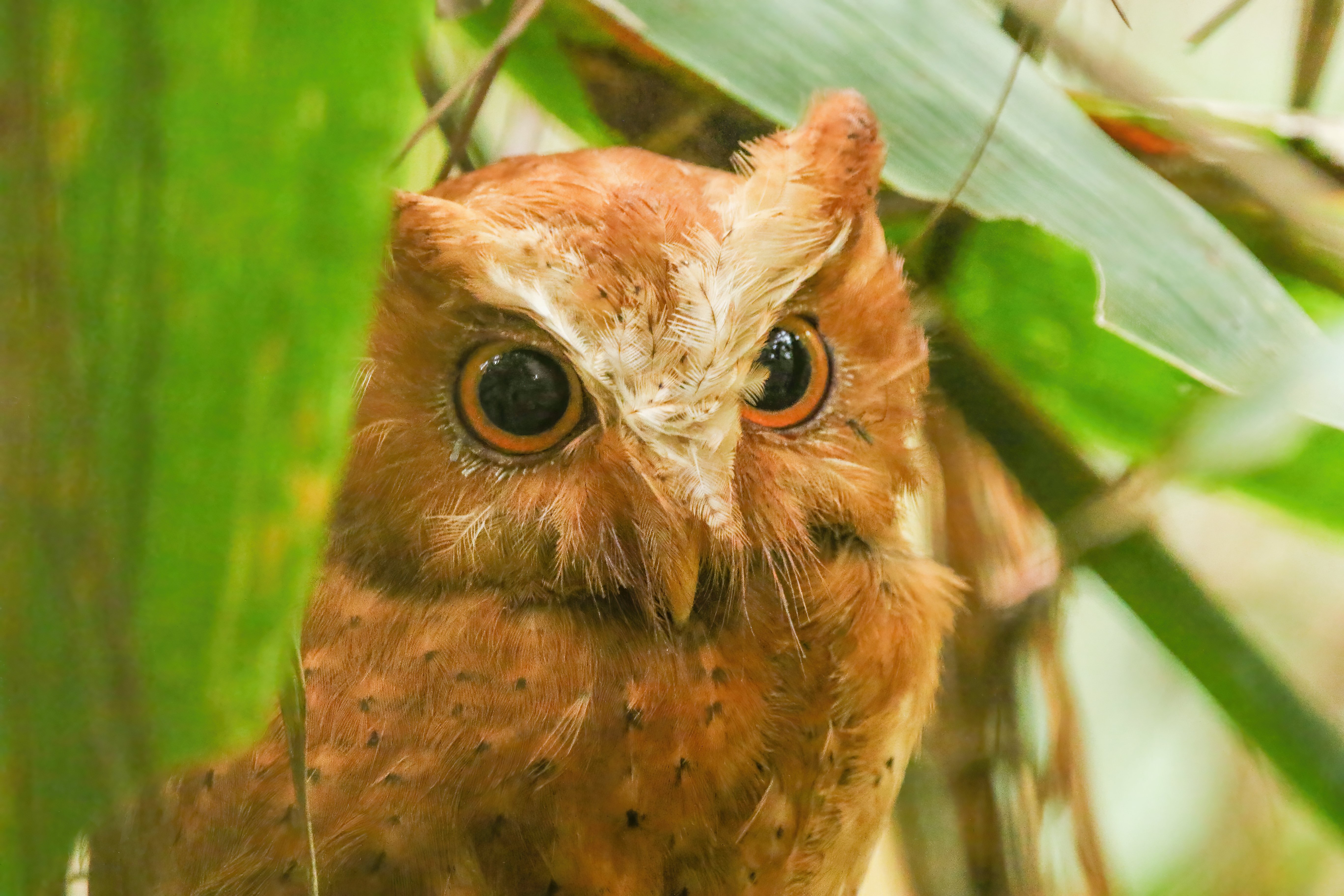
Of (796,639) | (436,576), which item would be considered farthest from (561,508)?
(796,639)

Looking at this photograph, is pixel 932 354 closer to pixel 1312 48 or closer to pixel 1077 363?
pixel 1077 363

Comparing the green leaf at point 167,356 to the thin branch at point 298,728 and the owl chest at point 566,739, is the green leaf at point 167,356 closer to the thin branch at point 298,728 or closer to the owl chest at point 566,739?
the thin branch at point 298,728

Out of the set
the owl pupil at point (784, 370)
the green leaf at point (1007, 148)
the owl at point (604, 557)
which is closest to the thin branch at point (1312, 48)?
the green leaf at point (1007, 148)

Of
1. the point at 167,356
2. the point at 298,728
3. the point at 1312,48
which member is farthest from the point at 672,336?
the point at 1312,48

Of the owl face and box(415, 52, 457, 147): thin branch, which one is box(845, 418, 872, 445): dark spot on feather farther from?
box(415, 52, 457, 147): thin branch

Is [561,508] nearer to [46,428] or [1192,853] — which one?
[46,428]

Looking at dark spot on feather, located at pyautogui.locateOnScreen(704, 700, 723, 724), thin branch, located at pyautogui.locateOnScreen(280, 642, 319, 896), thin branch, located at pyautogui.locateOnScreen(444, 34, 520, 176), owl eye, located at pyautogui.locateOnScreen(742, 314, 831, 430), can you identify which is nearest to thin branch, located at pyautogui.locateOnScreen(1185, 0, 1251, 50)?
owl eye, located at pyautogui.locateOnScreen(742, 314, 831, 430)
